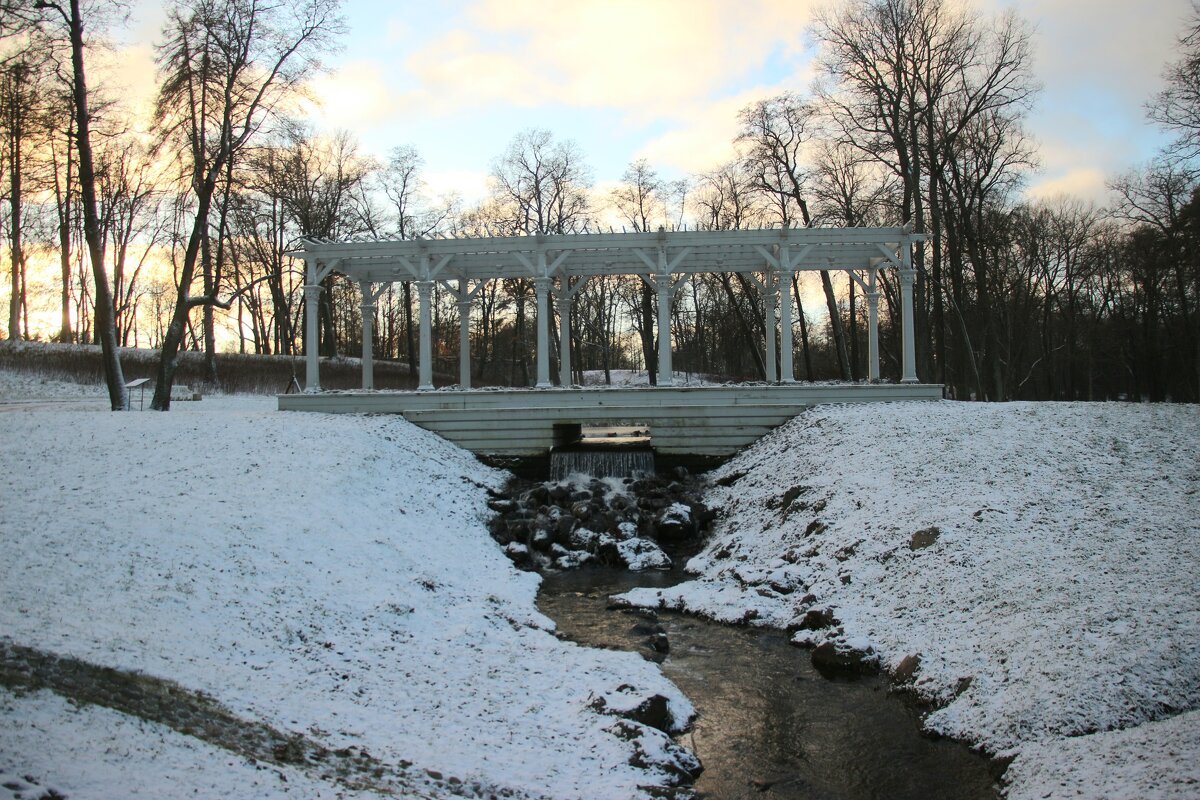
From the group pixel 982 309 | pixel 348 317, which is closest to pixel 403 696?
pixel 982 309

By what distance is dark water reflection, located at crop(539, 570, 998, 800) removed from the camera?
5.16 m

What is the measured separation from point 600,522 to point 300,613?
6241mm

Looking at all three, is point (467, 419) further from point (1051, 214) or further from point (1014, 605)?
point (1051, 214)

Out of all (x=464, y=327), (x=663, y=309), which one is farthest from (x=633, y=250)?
(x=464, y=327)

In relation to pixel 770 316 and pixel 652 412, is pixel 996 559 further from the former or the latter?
pixel 770 316

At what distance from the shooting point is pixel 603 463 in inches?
595

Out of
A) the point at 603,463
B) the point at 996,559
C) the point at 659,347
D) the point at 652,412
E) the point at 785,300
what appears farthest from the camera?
the point at 659,347

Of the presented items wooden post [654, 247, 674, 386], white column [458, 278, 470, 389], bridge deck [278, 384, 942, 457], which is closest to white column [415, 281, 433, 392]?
white column [458, 278, 470, 389]

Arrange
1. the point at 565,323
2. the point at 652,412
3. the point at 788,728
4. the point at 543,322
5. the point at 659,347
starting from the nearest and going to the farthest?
the point at 788,728 < the point at 652,412 < the point at 543,322 < the point at 659,347 < the point at 565,323

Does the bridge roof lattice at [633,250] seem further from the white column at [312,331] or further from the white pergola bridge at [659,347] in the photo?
the white column at [312,331]

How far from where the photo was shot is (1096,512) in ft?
25.7

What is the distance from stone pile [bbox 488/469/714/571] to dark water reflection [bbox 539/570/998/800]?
284 cm

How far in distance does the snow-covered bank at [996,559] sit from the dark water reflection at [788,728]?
0.31 meters

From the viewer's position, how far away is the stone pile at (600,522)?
11.5m
